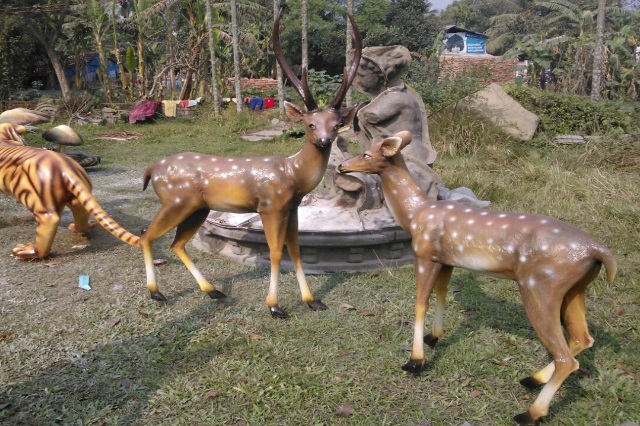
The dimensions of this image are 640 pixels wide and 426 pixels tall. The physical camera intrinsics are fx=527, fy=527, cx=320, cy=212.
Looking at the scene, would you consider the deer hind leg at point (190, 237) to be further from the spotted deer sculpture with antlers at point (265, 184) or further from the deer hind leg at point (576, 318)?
the deer hind leg at point (576, 318)

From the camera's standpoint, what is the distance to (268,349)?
3.52 metres

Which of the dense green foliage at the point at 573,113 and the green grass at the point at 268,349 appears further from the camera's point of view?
the dense green foliage at the point at 573,113

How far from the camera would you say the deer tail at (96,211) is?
163 inches

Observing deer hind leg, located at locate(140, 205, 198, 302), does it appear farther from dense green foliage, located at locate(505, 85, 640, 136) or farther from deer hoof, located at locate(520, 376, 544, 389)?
dense green foliage, located at locate(505, 85, 640, 136)

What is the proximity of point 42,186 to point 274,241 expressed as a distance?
8.46 ft

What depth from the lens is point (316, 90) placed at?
2027 centimetres

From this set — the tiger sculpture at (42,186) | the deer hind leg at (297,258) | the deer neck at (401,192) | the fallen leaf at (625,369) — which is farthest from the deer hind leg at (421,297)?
the tiger sculpture at (42,186)

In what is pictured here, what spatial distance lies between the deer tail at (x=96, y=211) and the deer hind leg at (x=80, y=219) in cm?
45

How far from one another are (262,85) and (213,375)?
69.3 feet

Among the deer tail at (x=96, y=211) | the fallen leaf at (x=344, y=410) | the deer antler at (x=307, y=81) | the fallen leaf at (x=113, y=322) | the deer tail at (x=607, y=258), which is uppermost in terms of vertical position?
the deer antler at (x=307, y=81)

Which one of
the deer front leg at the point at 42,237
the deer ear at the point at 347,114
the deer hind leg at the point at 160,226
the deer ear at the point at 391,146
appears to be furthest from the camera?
the deer front leg at the point at 42,237

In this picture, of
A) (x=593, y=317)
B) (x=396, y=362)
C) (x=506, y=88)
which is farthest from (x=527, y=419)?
(x=506, y=88)

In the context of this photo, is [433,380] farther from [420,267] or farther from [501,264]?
[501,264]

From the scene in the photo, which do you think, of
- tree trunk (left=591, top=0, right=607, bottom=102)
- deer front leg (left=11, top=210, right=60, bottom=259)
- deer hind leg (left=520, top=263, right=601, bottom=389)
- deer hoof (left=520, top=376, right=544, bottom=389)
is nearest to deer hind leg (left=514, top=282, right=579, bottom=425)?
deer hind leg (left=520, top=263, right=601, bottom=389)
